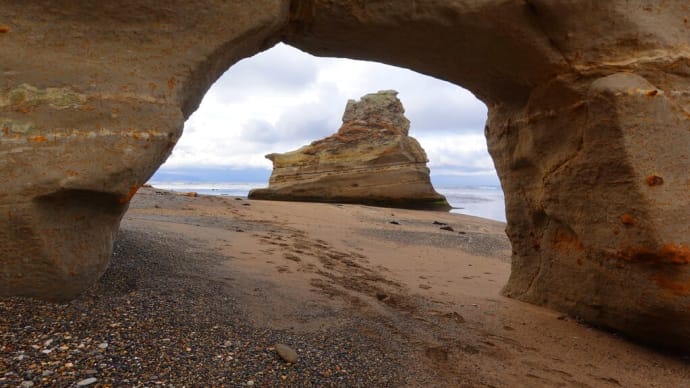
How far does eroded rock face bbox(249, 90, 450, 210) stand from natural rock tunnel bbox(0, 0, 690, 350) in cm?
1373

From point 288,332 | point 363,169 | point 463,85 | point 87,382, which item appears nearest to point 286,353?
point 288,332

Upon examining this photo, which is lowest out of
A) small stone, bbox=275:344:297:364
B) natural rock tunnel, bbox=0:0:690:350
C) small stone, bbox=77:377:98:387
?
small stone, bbox=275:344:297:364

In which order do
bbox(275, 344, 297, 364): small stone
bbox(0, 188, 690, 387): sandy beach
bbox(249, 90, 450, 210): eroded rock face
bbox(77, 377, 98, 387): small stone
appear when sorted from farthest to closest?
1. bbox(249, 90, 450, 210): eroded rock face
2. bbox(275, 344, 297, 364): small stone
3. bbox(0, 188, 690, 387): sandy beach
4. bbox(77, 377, 98, 387): small stone

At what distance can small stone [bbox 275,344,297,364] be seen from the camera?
7.21ft

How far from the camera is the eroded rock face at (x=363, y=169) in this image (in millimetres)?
17875

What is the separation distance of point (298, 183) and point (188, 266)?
48.3ft

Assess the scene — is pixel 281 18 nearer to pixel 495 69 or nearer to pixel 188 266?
pixel 495 69

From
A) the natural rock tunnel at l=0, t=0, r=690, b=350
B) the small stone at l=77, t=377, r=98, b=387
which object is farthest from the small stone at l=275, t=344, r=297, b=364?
the natural rock tunnel at l=0, t=0, r=690, b=350

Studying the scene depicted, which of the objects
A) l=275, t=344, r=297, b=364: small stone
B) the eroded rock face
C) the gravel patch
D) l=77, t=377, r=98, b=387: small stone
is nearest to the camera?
l=77, t=377, r=98, b=387: small stone

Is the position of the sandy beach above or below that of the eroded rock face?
below

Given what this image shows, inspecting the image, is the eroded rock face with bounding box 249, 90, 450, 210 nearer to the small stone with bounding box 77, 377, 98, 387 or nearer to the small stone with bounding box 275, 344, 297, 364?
the small stone with bounding box 275, 344, 297, 364


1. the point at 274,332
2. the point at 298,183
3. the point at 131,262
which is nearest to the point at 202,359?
the point at 274,332

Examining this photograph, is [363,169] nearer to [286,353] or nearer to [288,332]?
[288,332]

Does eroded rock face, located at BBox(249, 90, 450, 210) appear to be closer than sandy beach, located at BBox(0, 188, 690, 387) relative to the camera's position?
No
